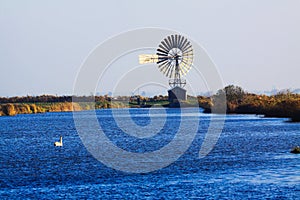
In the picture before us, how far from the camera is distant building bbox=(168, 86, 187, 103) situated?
111 metres

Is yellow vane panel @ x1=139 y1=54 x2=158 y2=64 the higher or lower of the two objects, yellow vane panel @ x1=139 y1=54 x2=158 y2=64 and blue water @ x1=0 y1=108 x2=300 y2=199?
the higher

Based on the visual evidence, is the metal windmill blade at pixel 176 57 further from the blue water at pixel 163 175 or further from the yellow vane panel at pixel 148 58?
the blue water at pixel 163 175

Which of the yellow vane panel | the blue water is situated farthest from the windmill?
the blue water

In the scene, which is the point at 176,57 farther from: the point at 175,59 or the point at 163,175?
the point at 163,175

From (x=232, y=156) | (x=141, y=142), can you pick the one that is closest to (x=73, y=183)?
(x=232, y=156)

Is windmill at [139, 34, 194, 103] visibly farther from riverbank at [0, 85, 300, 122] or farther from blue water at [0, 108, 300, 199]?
blue water at [0, 108, 300, 199]

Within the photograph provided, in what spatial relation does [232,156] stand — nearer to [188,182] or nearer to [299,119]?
[188,182]

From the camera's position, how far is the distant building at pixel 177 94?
111312 mm

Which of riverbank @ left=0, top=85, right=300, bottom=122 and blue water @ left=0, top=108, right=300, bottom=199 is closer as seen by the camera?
blue water @ left=0, top=108, right=300, bottom=199

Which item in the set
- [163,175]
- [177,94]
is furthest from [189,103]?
[163,175]

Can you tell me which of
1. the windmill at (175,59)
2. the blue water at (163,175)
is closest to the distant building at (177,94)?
the windmill at (175,59)

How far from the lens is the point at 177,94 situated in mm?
114250

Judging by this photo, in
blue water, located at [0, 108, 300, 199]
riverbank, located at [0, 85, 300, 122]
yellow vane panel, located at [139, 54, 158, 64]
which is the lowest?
blue water, located at [0, 108, 300, 199]

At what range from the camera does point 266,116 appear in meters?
77.5
